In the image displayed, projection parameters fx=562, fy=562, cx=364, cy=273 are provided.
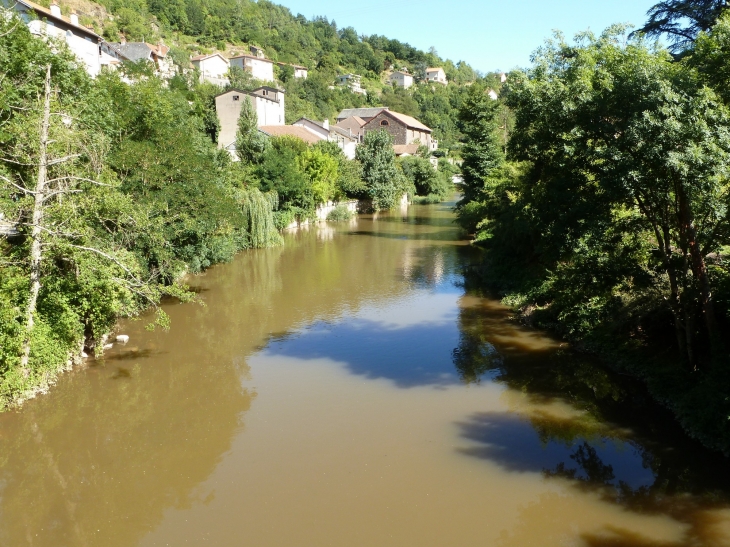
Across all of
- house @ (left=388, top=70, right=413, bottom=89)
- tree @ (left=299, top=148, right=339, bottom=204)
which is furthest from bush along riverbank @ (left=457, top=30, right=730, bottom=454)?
house @ (left=388, top=70, right=413, bottom=89)

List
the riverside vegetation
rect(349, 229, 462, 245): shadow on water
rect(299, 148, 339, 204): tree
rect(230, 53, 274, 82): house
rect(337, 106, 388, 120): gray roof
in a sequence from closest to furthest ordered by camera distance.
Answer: the riverside vegetation < rect(349, 229, 462, 245): shadow on water < rect(299, 148, 339, 204): tree < rect(337, 106, 388, 120): gray roof < rect(230, 53, 274, 82): house

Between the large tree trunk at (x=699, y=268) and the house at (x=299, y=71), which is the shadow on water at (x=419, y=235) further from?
the house at (x=299, y=71)

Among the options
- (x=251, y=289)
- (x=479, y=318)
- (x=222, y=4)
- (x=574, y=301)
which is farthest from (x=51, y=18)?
(x=222, y=4)

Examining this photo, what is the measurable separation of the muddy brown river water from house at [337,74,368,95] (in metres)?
98.0

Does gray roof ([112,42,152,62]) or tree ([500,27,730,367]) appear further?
gray roof ([112,42,152,62])

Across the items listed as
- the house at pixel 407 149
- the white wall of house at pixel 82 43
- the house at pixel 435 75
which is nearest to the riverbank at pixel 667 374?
the white wall of house at pixel 82 43

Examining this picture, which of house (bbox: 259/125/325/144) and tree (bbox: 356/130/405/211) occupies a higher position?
house (bbox: 259/125/325/144)

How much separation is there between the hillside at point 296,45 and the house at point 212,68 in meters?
1.98

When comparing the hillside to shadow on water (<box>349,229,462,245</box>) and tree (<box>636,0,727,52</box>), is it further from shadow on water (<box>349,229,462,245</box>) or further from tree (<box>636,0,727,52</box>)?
tree (<box>636,0,727,52</box>)

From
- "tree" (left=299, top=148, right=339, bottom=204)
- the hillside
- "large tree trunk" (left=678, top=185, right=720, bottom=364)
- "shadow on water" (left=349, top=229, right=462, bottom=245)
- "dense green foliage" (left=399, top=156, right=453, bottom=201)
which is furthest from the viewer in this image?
the hillside

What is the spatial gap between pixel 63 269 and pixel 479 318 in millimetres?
13015

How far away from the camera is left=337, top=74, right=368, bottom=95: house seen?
359ft

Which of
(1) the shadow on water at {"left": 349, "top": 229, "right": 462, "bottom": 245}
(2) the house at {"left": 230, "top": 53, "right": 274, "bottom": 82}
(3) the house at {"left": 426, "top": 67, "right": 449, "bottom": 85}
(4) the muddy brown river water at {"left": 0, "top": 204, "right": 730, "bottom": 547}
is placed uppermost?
(3) the house at {"left": 426, "top": 67, "right": 449, "bottom": 85}

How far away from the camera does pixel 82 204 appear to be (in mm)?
13148
